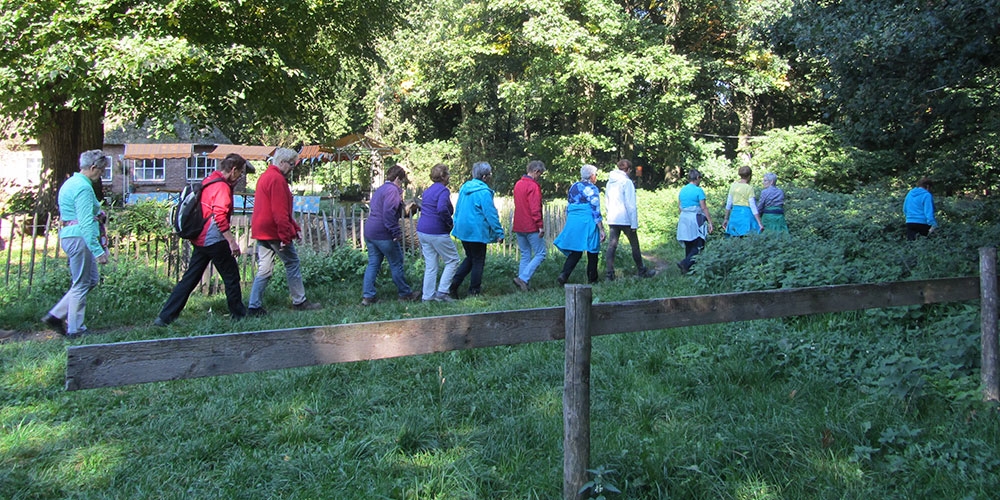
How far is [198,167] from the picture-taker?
37.9 metres

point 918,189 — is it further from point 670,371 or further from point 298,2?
point 298,2

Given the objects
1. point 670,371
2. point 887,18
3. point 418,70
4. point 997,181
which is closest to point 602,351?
point 670,371

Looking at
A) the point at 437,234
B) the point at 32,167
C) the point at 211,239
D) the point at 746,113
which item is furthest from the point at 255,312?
the point at 32,167

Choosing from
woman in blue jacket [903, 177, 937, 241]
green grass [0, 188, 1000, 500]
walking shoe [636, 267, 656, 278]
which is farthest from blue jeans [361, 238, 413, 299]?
woman in blue jacket [903, 177, 937, 241]

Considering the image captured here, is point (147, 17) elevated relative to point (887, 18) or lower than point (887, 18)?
elevated

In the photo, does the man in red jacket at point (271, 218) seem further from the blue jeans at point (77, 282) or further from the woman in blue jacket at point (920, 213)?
the woman in blue jacket at point (920, 213)

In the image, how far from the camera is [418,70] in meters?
37.4

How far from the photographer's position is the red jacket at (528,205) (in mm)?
9570

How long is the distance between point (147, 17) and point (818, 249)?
38.4 feet

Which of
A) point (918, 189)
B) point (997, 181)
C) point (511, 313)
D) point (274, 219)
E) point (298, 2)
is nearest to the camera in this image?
point (511, 313)

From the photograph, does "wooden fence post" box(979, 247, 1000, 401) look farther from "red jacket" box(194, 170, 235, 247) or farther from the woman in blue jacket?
the woman in blue jacket

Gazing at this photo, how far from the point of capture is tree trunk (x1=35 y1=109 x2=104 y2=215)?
15148mm

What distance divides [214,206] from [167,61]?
637 centimetres

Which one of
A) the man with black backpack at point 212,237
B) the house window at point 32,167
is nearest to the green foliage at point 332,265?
the man with black backpack at point 212,237
